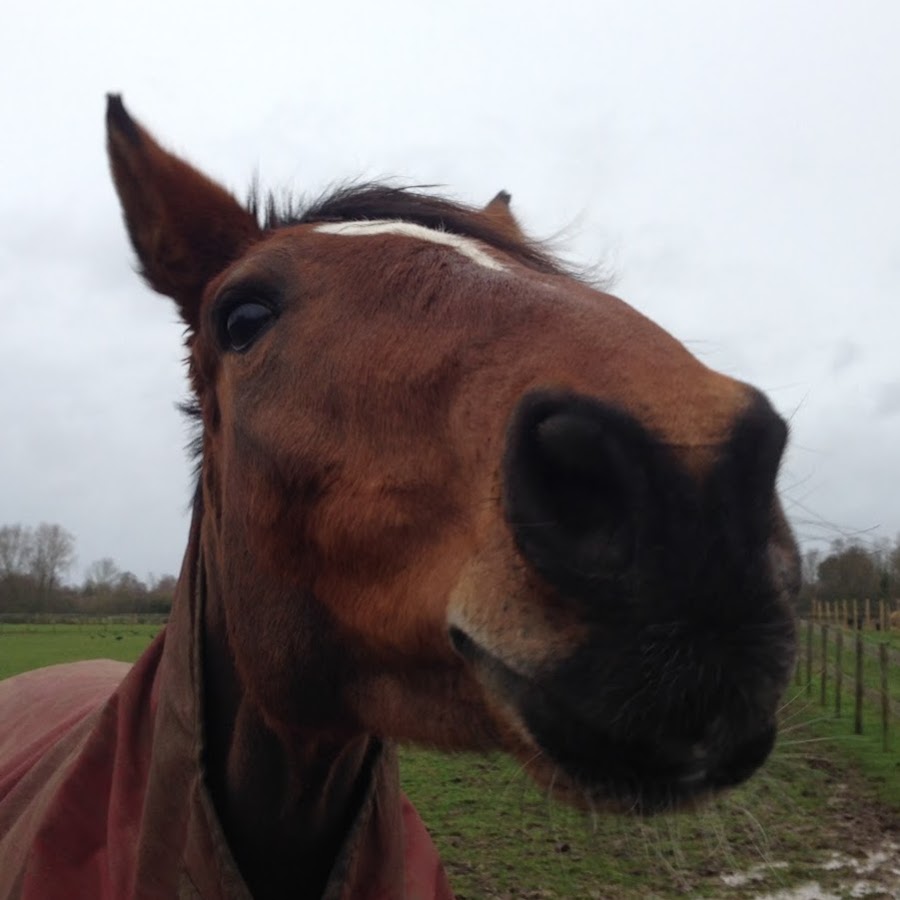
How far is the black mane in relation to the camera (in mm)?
2412

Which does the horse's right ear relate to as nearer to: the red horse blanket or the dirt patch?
the red horse blanket

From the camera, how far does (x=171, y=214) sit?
2.62 m

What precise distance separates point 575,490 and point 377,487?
0.64 metres

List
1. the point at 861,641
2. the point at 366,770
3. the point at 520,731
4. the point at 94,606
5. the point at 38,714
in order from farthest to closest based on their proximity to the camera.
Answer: the point at 94,606 < the point at 861,641 < the point at 38,714 < the point at 366,770 < the point at 520,731

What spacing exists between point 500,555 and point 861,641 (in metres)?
14.9

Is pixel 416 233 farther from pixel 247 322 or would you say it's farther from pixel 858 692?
pixel 858 692

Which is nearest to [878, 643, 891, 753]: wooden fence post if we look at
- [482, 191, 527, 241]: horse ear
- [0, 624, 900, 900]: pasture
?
[0, 624, 900, 900]: pasture

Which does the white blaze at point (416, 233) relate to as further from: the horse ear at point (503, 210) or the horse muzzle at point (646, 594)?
the horse ear at point (503, 210)

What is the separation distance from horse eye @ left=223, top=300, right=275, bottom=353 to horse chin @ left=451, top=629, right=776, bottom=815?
1165 mm

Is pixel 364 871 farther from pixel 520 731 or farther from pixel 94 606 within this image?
pixel 94 606

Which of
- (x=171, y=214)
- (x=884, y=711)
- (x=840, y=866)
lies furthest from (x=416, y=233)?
(x=884, y=711)

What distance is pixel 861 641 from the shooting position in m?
14.4

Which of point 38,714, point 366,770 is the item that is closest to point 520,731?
point 366,770

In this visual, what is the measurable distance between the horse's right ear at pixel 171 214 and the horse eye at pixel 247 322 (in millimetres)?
397
